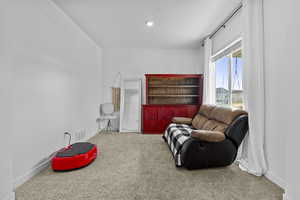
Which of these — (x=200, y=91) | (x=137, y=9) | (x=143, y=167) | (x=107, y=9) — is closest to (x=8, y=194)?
(x=143, y=167)

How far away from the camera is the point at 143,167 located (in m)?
2.03

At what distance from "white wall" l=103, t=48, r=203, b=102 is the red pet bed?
2.34m

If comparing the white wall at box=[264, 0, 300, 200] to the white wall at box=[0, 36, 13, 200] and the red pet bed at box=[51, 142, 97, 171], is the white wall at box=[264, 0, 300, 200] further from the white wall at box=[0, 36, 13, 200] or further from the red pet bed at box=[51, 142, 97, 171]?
the white wall at box=[0, 36, 13, 200]

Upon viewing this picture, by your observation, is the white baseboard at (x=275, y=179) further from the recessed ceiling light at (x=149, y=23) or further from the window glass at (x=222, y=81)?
the recessed ceiling light at (x=149, y=23)

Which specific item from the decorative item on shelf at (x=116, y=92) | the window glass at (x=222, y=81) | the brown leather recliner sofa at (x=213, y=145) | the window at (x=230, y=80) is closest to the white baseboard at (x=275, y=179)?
the brown leather recliner sofa at (x=213, y=145)

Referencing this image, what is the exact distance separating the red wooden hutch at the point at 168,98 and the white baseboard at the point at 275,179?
7.48 feet

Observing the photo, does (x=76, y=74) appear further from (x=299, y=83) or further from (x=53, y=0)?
(x=299, y=83)

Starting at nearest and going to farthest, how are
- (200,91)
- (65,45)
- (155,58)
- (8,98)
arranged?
(8,98), (65,45), (200,91), (155,58)

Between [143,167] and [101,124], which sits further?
[101,124]

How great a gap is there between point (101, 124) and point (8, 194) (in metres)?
2.92

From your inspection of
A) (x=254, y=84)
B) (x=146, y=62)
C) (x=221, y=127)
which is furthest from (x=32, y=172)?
(x=146, y=62)

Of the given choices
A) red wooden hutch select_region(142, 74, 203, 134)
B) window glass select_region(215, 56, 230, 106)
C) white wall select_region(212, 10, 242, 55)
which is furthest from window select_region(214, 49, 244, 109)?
red wooden hutch select_region(142, 74, 203, 134)

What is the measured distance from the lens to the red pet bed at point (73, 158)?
1890 mm

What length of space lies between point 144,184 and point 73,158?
1.10m
